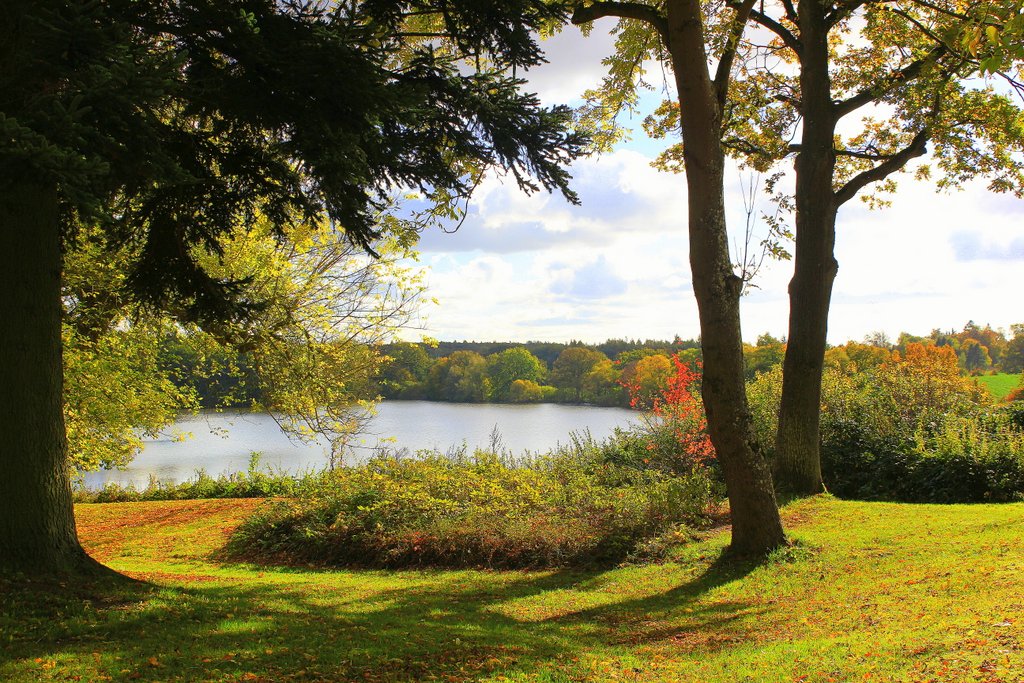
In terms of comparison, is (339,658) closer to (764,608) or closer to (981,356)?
(764,608)

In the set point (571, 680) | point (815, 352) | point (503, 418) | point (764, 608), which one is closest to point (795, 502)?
point (815, 352)

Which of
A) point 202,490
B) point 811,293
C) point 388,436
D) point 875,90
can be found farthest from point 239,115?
point 388,436

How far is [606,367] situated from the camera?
3466 cm

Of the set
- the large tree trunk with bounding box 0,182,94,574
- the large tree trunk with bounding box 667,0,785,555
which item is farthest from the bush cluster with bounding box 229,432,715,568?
the large tree trunk with bounding box 0,182,94,574

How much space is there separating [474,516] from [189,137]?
20.0 ft

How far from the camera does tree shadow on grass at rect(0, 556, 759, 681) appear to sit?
4.18m

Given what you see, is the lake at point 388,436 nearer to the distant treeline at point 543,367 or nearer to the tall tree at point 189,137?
the distant treeline at point 543,367

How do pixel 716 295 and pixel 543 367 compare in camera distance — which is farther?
pixel 543 367

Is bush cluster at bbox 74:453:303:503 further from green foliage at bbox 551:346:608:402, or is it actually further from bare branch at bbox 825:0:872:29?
green foliage at bbox 551:346:608:402

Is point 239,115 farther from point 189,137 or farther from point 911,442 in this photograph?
point 911,442

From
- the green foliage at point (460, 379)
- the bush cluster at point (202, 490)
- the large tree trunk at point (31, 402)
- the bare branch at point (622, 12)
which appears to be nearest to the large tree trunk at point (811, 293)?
the bare branch at point (622, 12)

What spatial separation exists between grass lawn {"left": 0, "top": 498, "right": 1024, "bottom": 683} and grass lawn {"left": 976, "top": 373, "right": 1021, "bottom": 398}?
2954cm

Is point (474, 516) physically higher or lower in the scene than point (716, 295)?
lower

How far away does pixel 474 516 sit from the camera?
10.0 metres
